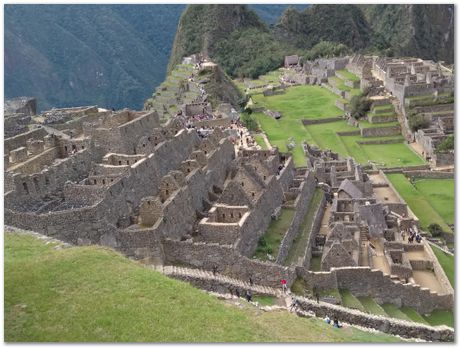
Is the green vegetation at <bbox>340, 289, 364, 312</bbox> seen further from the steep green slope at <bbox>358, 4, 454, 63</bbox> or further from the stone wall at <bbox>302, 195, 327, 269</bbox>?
the steep green slope at <bbox>358, 4, 454, 63</bbox>

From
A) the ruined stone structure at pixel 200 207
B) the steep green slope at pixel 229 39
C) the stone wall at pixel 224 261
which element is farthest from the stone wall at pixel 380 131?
the steep green slope at pixel 229 39

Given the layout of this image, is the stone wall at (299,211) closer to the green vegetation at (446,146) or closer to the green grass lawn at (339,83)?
the green vegetation at (446,146)

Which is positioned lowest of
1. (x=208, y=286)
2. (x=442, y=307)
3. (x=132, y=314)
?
(x=442, y=307)

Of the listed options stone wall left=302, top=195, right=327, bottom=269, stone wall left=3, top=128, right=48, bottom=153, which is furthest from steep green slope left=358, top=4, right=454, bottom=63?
stone wall left=3, top=128, right=48, bottom=153

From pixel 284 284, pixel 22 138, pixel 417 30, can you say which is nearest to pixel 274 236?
pixel 284 284

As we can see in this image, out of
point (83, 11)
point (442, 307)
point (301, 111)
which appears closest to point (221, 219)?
point (442, 307)

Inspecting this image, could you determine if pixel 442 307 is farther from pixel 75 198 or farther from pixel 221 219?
pixel 75 198
